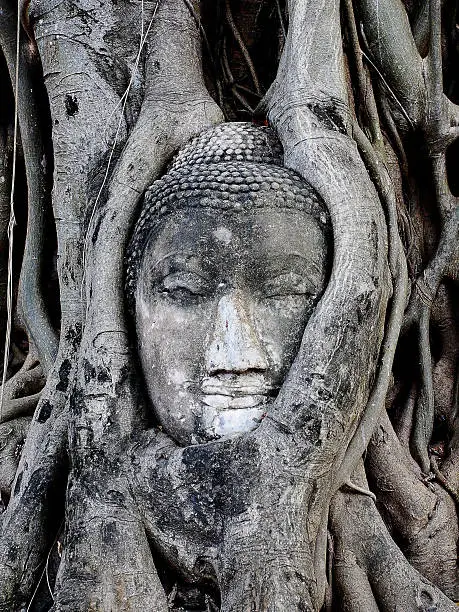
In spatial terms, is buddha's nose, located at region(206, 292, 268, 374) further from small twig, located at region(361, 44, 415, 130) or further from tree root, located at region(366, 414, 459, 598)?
small twig, located at region(361, 44, 415, 130)

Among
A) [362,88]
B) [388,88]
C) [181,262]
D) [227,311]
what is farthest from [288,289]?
[388,88]

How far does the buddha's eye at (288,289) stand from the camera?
1951mm

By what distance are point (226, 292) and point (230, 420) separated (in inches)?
11.8

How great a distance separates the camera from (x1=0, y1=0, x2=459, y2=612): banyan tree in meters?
1.82

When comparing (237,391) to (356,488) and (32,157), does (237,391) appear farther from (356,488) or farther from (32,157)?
(32,157)

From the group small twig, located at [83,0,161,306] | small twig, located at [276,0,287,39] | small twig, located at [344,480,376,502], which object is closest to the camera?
small twig, located at [344,480,376,502]

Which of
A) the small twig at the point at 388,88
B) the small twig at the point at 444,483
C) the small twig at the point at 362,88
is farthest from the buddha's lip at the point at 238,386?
the small twig at the point at 388,88

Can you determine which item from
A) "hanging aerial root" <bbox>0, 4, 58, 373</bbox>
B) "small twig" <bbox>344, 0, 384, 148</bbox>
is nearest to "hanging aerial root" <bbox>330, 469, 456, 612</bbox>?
"small twig" <bbox>344, 0, 384, 148</bbox>

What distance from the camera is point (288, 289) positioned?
6.42 ft

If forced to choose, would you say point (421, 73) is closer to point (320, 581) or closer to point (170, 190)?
point (170, 190)

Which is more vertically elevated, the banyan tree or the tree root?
the banyan tree

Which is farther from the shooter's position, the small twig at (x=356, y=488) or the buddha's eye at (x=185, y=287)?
the small twig at (x=356, y=488)

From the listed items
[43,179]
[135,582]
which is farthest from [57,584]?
[43,179]

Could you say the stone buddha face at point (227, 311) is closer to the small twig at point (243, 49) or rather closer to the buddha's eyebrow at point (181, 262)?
the buddha's eyebrow at point (181, 262)
